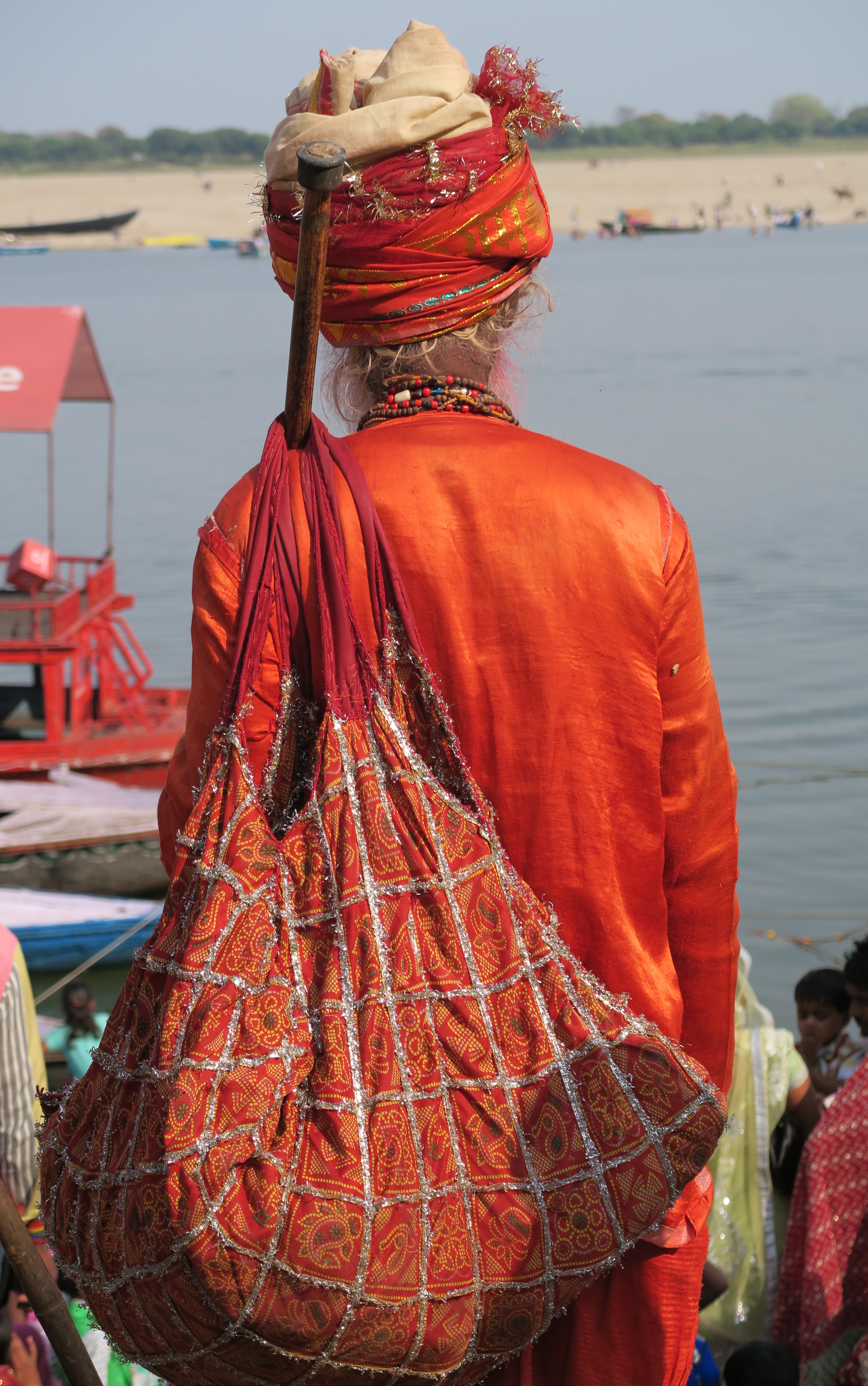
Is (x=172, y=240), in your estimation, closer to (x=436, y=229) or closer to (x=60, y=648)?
(x=60, y=648)

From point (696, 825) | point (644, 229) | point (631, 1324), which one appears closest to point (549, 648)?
point (696, 825)

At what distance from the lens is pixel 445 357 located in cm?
152

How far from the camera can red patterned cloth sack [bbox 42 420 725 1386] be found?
121cm

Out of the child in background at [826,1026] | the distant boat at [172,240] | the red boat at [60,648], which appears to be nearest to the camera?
the child in background at [826,1026]

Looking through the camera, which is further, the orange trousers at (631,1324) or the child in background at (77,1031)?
the child in background at (77,1031)

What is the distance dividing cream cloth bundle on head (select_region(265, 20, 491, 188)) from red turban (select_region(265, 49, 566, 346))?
0.06 feet

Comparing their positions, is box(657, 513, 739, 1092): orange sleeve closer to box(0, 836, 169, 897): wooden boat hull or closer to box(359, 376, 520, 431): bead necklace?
box(359, 376, 520, 431): bead necklace

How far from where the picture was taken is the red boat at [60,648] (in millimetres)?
9031

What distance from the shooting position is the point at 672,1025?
4.91 ft

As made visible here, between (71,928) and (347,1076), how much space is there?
22.5 feet

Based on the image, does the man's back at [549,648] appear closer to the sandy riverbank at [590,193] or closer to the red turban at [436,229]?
the red turban at [436,229]

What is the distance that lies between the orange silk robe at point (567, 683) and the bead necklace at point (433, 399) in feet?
0.08

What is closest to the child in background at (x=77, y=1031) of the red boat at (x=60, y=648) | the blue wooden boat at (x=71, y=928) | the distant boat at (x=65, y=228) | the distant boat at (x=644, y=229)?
the blue wooden boat at (x=71, y=928)

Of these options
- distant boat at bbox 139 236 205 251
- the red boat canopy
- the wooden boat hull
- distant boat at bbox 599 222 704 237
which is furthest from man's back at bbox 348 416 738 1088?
distant boat at bbox 139 236 205 251
